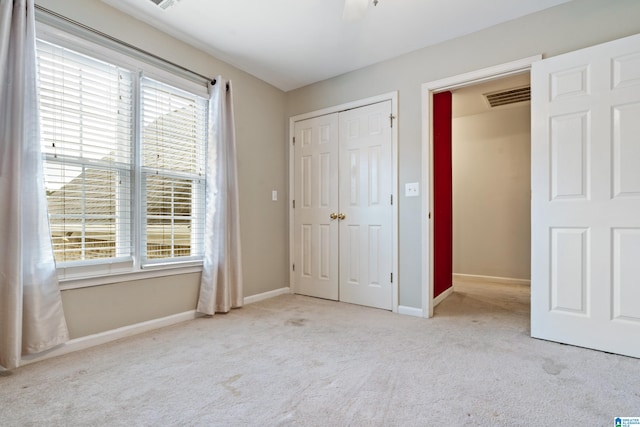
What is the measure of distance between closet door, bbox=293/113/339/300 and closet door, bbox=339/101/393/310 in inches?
4.3

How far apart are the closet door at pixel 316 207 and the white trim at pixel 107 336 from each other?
140 cm

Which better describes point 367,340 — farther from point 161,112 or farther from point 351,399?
point 161,112

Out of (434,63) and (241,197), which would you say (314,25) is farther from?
(241,197)

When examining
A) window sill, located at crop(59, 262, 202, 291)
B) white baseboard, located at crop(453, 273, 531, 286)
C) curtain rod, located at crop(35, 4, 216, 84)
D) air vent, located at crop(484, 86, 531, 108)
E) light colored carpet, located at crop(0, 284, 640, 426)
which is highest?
air vent, located at crop(484, 86, 531, 108)

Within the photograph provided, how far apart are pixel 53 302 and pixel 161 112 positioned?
Result: 1.65 metres

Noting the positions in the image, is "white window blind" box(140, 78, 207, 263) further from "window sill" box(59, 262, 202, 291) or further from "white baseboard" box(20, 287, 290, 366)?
"white baseboard" box(20, 287, 290, 366)

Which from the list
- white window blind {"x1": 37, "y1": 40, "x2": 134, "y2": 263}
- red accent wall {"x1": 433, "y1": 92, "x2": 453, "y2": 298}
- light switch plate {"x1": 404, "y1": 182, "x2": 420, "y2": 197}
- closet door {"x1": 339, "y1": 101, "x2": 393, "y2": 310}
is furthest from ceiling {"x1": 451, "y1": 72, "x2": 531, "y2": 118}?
white window blind {"x1": 37, "y1": 40, "x2": 134, "y2": 263}

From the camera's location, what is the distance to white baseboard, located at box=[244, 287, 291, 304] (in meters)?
3.42

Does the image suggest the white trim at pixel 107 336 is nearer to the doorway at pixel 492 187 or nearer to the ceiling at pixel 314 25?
the ceiling at pixel 314 25

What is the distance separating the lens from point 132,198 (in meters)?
2.51

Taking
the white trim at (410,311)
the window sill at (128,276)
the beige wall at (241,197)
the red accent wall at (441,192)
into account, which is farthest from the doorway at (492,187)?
the window sill at (128,276)

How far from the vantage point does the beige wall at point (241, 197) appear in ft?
7.37

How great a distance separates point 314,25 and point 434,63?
116 cm

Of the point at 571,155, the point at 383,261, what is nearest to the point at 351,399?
the point at 383,261
